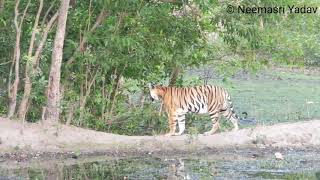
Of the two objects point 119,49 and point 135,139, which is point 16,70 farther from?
point 135,139

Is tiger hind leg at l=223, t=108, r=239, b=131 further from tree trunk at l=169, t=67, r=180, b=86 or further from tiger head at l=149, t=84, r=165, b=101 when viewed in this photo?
tree trunk at l=169, t=67, r=180, b=86

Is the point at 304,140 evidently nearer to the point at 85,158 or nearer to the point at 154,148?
the point at 154,148

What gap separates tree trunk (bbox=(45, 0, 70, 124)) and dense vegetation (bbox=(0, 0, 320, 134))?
8cm

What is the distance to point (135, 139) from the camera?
12344 mm

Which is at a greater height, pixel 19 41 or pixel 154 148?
pixel 19 41

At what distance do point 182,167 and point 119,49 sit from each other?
2.99 metres

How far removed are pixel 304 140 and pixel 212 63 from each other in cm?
312

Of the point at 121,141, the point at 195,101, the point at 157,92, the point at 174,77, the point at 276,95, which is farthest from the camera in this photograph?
the point at 276,95

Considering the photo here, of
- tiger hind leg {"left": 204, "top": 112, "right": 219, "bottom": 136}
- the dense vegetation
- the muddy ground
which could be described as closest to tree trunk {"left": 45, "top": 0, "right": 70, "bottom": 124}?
the dense vegetation

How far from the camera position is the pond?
10273 millimetres

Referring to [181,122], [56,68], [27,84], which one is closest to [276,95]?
[181,122]

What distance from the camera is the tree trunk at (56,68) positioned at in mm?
12289

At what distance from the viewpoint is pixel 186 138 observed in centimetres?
1249

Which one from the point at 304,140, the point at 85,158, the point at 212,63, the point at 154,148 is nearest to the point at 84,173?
the point at 85,158
